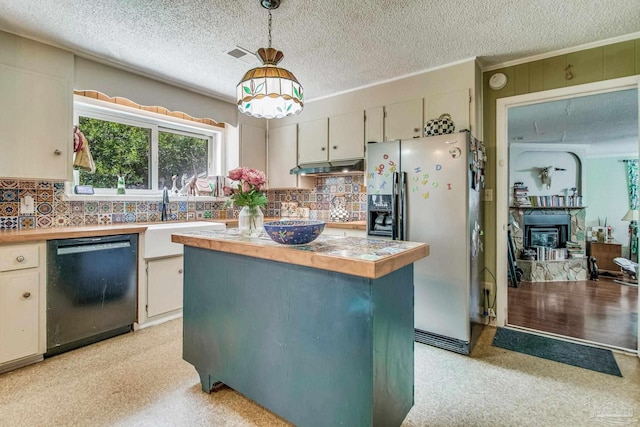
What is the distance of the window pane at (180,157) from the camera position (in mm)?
3537

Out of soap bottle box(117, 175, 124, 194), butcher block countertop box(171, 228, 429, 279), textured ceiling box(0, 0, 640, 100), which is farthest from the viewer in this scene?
soap bottle box(117, 175, 124, 194)

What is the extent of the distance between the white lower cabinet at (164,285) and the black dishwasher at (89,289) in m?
0.13

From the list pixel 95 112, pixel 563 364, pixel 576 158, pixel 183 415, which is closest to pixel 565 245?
pixel 576 158

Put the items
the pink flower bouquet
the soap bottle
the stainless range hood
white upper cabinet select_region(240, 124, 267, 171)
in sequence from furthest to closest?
1. white upper cabinet select_region(240, 124, 267, 171)
2. the stainless range hood
3. the soap bottle
4. the pink flower bouquet

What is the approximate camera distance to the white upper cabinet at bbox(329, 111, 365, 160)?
137 inches

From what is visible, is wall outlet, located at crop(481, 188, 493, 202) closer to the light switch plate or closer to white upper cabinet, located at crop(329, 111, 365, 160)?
white upper cabinet, located at crop(329, 111, 365, 160)

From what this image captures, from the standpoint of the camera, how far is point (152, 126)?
11.2ft

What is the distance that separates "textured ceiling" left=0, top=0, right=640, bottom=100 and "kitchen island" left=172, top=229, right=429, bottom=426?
1.58m

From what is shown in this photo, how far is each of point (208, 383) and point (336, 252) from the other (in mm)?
1267

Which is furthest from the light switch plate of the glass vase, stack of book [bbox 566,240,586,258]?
stack of book [bbox 566,240,586,258]

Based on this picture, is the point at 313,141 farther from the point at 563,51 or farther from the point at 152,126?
the point at 563,51

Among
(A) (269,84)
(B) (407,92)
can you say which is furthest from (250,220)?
(B) (407,92)

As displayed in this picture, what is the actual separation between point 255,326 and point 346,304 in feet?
1.92

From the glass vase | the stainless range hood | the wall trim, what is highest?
the wall trim
